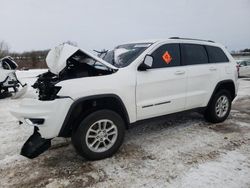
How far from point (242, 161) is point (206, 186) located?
997 millimetres

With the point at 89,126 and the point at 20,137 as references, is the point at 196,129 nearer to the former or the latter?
the point at 89,126

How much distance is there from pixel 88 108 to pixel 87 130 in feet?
1.24

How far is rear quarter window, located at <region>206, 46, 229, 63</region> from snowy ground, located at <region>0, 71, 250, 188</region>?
1507mm

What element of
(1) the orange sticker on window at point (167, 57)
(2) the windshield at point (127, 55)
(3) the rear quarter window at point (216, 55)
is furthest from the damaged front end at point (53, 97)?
(3) the rear quarter window at point (216, 55)

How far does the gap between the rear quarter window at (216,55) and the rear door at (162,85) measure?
103cm

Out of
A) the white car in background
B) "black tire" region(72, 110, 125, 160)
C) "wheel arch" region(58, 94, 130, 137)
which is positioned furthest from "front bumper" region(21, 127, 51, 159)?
the white car in background

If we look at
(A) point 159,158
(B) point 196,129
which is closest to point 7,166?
(A) point 159,158

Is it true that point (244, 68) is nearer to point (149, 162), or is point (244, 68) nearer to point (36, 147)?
point (149, 162)

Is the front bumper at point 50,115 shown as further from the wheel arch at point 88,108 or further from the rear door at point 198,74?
the rear door at point 198,74

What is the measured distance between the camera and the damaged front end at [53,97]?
3316 mm

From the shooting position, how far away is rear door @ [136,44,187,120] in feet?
13.3

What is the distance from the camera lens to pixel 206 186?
2.98 meters

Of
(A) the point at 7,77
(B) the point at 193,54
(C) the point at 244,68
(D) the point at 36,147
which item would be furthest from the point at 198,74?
(C) the point at 244,68

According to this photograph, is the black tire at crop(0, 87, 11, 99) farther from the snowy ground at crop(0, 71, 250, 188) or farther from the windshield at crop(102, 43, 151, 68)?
the windshield at crop(102, 43, 151, 68)
